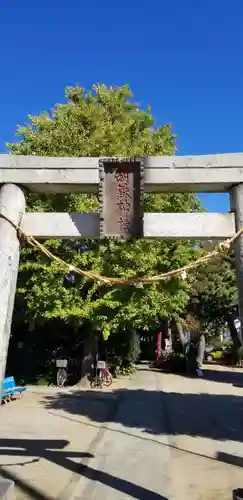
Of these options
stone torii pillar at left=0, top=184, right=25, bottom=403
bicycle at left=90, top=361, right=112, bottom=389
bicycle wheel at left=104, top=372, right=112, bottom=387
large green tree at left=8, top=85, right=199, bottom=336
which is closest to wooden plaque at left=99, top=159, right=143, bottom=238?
stone torii pillar at left=0, top=184, right=25, bottom=403

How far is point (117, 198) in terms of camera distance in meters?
5.55

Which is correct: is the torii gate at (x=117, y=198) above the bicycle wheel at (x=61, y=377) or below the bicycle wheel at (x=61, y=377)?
above

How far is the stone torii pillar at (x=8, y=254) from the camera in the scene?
17.8 feet

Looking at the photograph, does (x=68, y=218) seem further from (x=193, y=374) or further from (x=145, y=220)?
(x=193, y=374)

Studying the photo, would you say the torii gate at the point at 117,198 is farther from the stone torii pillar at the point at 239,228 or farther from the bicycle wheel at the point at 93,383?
the bicycle wheel at the point at 93,383

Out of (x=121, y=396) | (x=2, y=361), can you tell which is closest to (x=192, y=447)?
(x=2, y=361)

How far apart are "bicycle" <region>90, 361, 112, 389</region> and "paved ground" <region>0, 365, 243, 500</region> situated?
254 cm

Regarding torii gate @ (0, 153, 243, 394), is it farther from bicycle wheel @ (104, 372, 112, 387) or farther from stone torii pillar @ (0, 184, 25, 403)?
bicycle wheel @ (104, 372, 112, 387)

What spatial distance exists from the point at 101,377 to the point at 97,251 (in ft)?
22.4

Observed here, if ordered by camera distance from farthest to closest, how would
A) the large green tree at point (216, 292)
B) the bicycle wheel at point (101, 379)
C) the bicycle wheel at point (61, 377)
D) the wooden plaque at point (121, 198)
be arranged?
1. the large green tree at point (216, 292)
2. the bicycle wheel at point (61, 377)
3. the bicycle wheel at point (101, 379)
4. the wooden plaque at point (121, 198)

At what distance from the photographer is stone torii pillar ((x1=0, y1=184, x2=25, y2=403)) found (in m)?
5.43

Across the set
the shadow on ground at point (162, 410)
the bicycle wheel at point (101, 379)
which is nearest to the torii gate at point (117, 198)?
the shadow on ground at point (162, 410)

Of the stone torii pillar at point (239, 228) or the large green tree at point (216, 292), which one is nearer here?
the stone torii pillar at point (239, 228)

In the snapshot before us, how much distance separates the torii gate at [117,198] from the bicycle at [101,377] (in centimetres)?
1359
